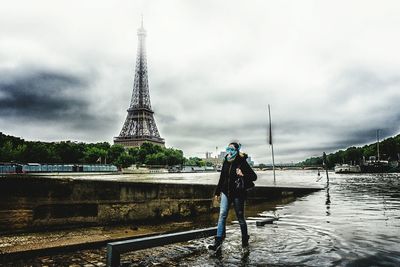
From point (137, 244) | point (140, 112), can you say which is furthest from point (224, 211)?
point (140, 112)

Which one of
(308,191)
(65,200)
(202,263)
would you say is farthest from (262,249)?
(308,191)

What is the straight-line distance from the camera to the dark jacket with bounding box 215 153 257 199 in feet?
18.4

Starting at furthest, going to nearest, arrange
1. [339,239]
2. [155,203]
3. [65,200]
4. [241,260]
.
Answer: [155,203] → [65,200] → [339,239] → [241,260]

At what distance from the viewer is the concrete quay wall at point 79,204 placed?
19.5ft

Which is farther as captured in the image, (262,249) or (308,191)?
(308,191)

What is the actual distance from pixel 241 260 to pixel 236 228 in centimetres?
285

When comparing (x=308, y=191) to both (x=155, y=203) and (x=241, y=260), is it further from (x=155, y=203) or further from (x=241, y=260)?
(x=241, y=260)

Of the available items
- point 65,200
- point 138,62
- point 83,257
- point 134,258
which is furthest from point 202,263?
point 138,62

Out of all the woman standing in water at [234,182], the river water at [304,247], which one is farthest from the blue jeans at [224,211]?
the river water at [304,247]

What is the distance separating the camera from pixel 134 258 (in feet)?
16.0

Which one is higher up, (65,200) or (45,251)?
(65,200)

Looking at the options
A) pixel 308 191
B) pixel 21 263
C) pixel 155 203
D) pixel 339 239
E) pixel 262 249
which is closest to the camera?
pixel 21 263

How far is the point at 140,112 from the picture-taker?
122 m

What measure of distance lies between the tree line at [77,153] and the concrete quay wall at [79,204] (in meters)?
73.7
